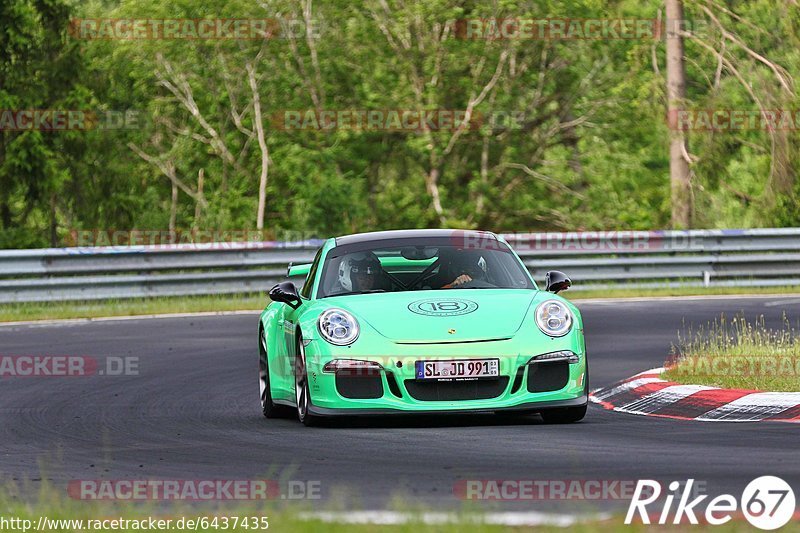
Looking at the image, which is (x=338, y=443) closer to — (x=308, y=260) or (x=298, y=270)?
(x=298, y=270)

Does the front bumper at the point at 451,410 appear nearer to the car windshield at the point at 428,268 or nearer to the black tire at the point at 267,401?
the car windshield at the point at 428,268

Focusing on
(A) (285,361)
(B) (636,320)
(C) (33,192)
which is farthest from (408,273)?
(C) (33,192)

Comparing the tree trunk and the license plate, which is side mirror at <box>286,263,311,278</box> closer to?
the license plate

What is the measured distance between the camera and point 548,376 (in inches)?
399

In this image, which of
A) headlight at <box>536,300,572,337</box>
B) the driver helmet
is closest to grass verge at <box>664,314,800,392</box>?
headlight at <box>536,300,572,337</box>

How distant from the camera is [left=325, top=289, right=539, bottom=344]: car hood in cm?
1006

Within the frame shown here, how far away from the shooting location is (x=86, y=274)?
948 inches

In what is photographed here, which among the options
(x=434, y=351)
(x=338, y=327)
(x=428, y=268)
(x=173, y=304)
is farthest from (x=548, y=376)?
(x=173, y=304)

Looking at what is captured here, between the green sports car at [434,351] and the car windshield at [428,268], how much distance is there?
0.12 ft

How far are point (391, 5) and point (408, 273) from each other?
27.6 meters

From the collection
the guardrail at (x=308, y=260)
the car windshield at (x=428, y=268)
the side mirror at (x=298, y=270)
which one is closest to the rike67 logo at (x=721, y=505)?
the car windshield at (x=428, y=268)

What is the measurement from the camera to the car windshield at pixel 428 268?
11.2m

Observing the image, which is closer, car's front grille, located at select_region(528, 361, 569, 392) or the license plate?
the license plate

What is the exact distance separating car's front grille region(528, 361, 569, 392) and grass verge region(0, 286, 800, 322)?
1360 centimetres
